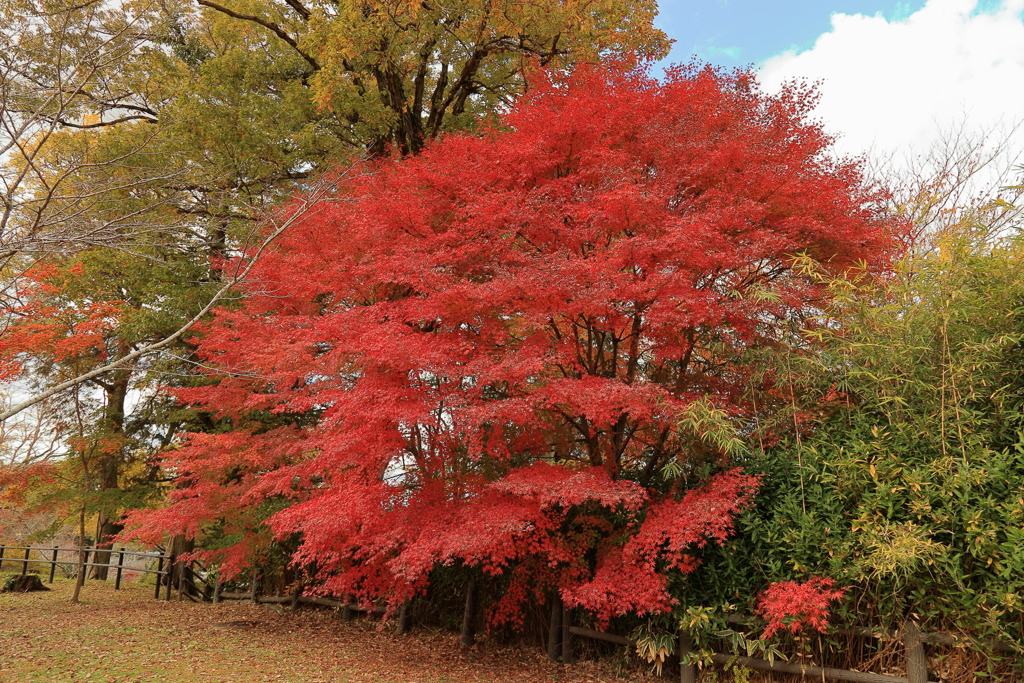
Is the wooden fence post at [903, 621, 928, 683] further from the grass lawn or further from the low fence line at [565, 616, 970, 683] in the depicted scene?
the grass lawn

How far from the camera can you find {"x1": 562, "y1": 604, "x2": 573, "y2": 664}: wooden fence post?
7.58 metres

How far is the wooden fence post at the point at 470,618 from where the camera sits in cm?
863

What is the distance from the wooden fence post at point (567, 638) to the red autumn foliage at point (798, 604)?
265cm

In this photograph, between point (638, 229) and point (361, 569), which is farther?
point (361, 569)

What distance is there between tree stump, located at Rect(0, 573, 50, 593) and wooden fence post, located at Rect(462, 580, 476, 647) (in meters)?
11.4

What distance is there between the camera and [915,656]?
525 cm

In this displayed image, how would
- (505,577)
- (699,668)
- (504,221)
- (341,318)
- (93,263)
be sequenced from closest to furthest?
1. (699,668)
2. (504,221)
3. (341,318)
4. (505,577)
5. (93,263)

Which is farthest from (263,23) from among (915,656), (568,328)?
(915,656)

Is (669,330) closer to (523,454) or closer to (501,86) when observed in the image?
(523,454)

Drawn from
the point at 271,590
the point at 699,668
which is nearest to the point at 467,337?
the point at 699,668

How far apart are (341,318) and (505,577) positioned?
4.05m

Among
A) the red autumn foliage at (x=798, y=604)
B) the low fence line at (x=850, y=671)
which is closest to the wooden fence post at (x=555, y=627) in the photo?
the low fence line at (x=850, y=671)

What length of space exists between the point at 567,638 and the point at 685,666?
5.58 ft

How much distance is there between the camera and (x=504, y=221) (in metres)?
6.96
